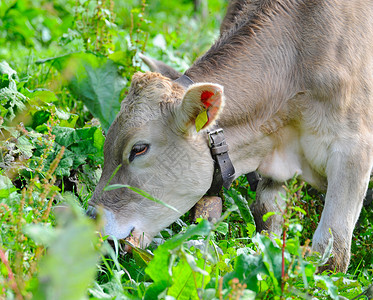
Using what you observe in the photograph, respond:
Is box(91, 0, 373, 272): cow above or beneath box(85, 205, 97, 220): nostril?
above

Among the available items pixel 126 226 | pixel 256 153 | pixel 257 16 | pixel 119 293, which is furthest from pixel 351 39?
pixel 119 293

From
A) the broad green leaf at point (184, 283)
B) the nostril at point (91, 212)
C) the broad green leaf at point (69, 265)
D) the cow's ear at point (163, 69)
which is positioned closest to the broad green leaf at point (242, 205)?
the cow's ear at point (163, 69)

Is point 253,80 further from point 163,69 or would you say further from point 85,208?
point 85,208

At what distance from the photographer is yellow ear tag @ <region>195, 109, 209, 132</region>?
3.34m

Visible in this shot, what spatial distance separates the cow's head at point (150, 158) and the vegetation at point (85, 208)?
205 mm

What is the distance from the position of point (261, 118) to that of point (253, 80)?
27 cm

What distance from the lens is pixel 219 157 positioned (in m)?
3.63

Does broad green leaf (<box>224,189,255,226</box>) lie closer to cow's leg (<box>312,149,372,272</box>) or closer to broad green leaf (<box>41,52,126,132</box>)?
cow's leg (<box>312,149,372,272</box>)

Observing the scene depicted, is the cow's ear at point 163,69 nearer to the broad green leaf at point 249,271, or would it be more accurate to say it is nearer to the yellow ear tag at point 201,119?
the yellow ear tag at point 201,119

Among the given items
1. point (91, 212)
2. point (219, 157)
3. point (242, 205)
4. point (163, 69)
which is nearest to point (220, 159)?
point (219, 157)

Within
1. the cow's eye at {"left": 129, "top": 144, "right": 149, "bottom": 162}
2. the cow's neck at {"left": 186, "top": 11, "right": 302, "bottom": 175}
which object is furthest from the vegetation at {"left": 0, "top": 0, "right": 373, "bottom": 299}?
the cow's neck at {"left": 186, "top": 11, "right": 302, "bottom": 175}

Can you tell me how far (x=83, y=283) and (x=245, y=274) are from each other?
1.14 m

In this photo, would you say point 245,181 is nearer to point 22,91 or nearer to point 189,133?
point 189,133

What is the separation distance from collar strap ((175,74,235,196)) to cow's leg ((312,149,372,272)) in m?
0.67
